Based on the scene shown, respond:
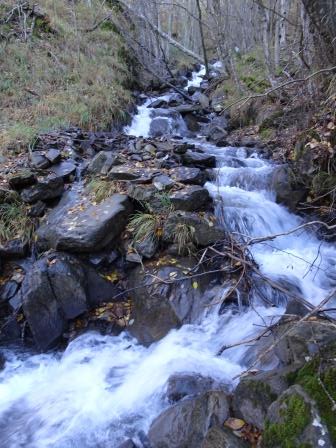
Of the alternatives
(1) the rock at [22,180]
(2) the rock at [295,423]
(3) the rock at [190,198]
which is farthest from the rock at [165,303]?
(1) the rock at [22,180]

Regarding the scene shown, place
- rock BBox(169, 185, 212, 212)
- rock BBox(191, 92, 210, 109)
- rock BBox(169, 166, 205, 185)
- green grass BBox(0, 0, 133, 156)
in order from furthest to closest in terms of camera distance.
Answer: rock BBox(191, 92, 210, 109) < green grass BBox(0, 0, 133, 156) < rock BBox(169, 166, 205, 185) < rock BBox(169, 185, 212, 212)

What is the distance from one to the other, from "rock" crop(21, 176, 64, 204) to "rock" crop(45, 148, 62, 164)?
1.89 feet

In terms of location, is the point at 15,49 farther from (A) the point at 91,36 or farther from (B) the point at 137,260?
(B) the point at 137,260

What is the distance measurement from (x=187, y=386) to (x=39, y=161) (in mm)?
4410

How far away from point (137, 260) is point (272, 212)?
97.7 inches

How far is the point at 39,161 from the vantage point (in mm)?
6500

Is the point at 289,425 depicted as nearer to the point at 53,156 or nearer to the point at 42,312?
the point at 42,312

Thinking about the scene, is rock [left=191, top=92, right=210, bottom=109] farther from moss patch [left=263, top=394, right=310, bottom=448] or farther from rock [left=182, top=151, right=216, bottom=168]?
moss patch [left=263, top=394, right=310, bottom=448]

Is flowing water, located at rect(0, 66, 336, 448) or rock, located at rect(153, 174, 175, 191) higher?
rock, located at rect(153, 174, 175, 191)

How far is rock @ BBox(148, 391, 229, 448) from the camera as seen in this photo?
9.68 feet

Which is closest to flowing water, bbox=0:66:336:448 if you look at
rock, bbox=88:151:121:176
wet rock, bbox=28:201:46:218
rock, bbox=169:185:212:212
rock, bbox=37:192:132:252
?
rock, bbox=169:185:212:212

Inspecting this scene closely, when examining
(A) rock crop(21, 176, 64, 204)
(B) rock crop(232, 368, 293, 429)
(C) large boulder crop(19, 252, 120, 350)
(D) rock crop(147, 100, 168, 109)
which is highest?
(D) rock crop(147, 100, 168, 109)

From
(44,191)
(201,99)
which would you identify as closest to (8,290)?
(44,191)

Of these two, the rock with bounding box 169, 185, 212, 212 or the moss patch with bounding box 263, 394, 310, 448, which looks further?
the rock with bounding box 169, 185, 212, 212
